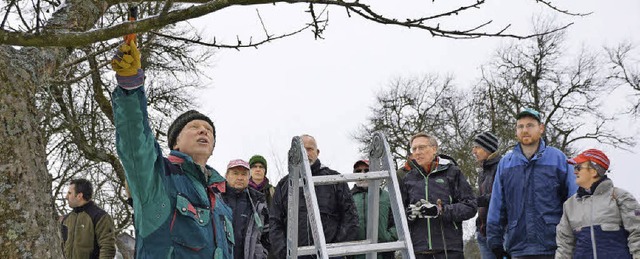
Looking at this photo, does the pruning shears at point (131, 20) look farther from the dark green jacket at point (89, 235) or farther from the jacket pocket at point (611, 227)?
the dark green jacket at point (89, 235)

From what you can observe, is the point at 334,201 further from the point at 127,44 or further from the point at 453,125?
the point at 453,125

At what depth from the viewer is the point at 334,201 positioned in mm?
5434

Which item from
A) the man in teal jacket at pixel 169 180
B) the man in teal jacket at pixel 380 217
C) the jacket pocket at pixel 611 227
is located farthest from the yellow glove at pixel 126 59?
the jacket pocket at pixel 611 227

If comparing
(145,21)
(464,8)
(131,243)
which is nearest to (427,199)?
(464,8)

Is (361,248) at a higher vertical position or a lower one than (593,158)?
lower

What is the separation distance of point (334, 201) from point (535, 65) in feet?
60.6

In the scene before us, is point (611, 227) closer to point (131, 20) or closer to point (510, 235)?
point (510, 235)

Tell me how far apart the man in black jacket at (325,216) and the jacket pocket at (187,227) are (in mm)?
2688

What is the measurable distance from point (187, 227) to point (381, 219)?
3.20 m

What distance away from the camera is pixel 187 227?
8.64ft

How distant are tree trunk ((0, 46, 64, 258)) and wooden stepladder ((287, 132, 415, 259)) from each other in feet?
6.19

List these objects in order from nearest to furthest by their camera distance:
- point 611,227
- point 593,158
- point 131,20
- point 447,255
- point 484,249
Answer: point 131,20 < point 611,227 < point 593,158 < point 447,255 < point 484,249

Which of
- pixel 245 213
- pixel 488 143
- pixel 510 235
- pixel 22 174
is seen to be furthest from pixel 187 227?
pixel 488 143

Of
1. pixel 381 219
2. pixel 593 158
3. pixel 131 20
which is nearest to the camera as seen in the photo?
pixel 131 20
